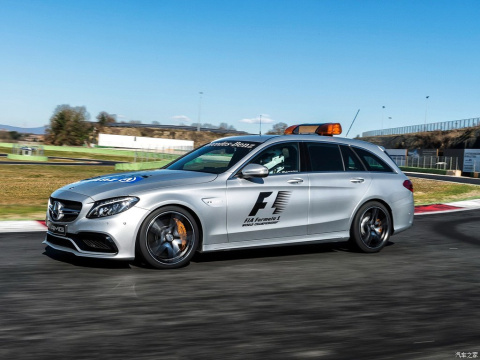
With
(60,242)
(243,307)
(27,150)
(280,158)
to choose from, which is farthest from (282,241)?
(27,150)

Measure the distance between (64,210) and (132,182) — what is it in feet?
2.69

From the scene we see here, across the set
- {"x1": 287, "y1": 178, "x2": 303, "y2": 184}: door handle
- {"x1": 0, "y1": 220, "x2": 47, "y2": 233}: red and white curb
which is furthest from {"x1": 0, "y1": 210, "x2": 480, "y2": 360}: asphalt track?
{"x1": 0, "y1": 220, "x2": 47, "y2": 233}: red and white curb

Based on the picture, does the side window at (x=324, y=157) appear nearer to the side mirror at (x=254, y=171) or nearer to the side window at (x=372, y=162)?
the side window at (x=372, y=162)

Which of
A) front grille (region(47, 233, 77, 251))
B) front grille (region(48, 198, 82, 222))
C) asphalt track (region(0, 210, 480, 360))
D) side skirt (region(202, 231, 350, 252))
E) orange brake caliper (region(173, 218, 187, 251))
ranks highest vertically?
front grille (region(48, 198, 82, 222))

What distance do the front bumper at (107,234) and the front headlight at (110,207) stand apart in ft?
0.16

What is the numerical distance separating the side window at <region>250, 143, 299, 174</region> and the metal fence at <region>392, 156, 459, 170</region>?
200 feet

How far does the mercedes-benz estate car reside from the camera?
22.7 ft

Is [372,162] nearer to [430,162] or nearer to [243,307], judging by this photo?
[243,307]

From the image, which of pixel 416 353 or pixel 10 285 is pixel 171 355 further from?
pixel 10 285

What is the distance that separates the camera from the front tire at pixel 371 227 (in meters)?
8.87

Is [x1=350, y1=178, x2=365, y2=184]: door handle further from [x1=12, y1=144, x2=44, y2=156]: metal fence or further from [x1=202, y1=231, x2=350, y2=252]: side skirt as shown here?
[x1=12, y1=144, x2=44, y2=156]: metal fence

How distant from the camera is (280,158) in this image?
8.30 metres

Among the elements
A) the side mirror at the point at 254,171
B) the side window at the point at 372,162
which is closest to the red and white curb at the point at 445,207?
the side window at the point at 372,162

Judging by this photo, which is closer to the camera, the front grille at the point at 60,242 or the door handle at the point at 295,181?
the front grille at the point at 60,242
